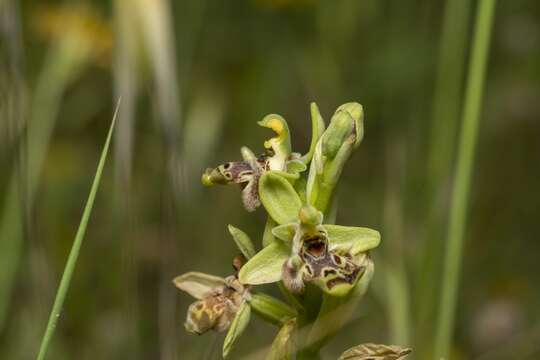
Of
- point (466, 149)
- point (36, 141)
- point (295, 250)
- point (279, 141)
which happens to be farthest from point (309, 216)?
point (36, 141)

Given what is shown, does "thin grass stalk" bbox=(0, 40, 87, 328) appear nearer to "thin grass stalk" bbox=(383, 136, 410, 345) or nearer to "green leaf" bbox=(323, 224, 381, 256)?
"thin grass stalk" bbox=(383, 136, 410, 345)

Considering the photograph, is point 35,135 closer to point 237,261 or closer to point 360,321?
point 360,321

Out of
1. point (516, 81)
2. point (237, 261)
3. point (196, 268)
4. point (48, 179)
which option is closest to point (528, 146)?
point (516, 81)

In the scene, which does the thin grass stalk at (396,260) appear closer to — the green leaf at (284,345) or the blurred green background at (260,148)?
the blurred green background at (260,148)

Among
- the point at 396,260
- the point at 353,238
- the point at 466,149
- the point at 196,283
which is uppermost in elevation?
the point at 466,149

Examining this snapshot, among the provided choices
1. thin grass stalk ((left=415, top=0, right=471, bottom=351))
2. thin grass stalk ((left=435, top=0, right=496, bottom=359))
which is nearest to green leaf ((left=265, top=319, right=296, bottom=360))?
thin grass stalk ((left=435, top=0, right=496, bottom=359))

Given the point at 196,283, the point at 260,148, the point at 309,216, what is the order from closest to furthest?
the point at 309,216, the point at 196,283, the point at 260,148

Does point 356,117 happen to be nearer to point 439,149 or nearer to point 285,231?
point 285,231
